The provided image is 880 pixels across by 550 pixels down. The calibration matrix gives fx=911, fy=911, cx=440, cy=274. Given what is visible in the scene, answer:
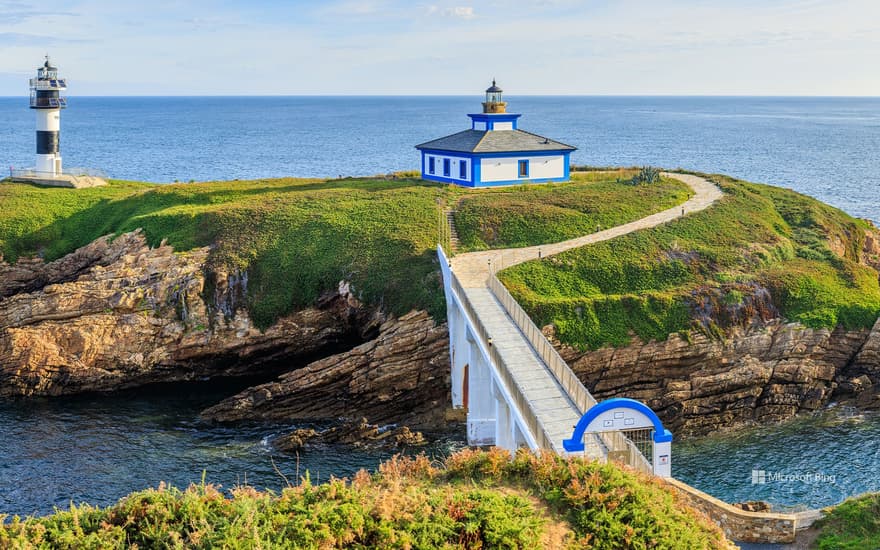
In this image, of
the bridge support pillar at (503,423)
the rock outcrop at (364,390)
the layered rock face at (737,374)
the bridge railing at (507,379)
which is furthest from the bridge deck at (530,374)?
the layered rock face at (737,374)

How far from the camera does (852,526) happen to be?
911 inches

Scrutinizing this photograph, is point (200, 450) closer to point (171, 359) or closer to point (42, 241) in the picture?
point (171, 359)

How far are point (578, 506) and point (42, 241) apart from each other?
44.3 m

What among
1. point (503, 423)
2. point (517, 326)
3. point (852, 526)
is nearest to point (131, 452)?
point (503, 423)

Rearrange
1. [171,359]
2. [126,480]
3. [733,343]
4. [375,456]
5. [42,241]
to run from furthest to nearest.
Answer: [42,241] → [171,359] → [733,343] → [375,456] → [126,480]

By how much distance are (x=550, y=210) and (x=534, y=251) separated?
5.89 meters

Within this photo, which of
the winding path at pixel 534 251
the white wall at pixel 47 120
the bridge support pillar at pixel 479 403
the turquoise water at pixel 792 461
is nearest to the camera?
the turquoise water at pixel 792 461

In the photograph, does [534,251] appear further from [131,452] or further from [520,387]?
[131,452]

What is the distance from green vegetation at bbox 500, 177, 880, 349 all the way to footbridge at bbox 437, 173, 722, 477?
8.08ft

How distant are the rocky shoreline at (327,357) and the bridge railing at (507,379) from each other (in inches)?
164

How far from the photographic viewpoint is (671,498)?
2030 cm

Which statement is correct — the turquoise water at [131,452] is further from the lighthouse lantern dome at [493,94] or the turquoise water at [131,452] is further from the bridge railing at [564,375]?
the lighthouse lantern dome at [493,94]

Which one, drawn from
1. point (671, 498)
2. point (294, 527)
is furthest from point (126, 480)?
point (671, 498)

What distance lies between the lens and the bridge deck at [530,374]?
25391mm
